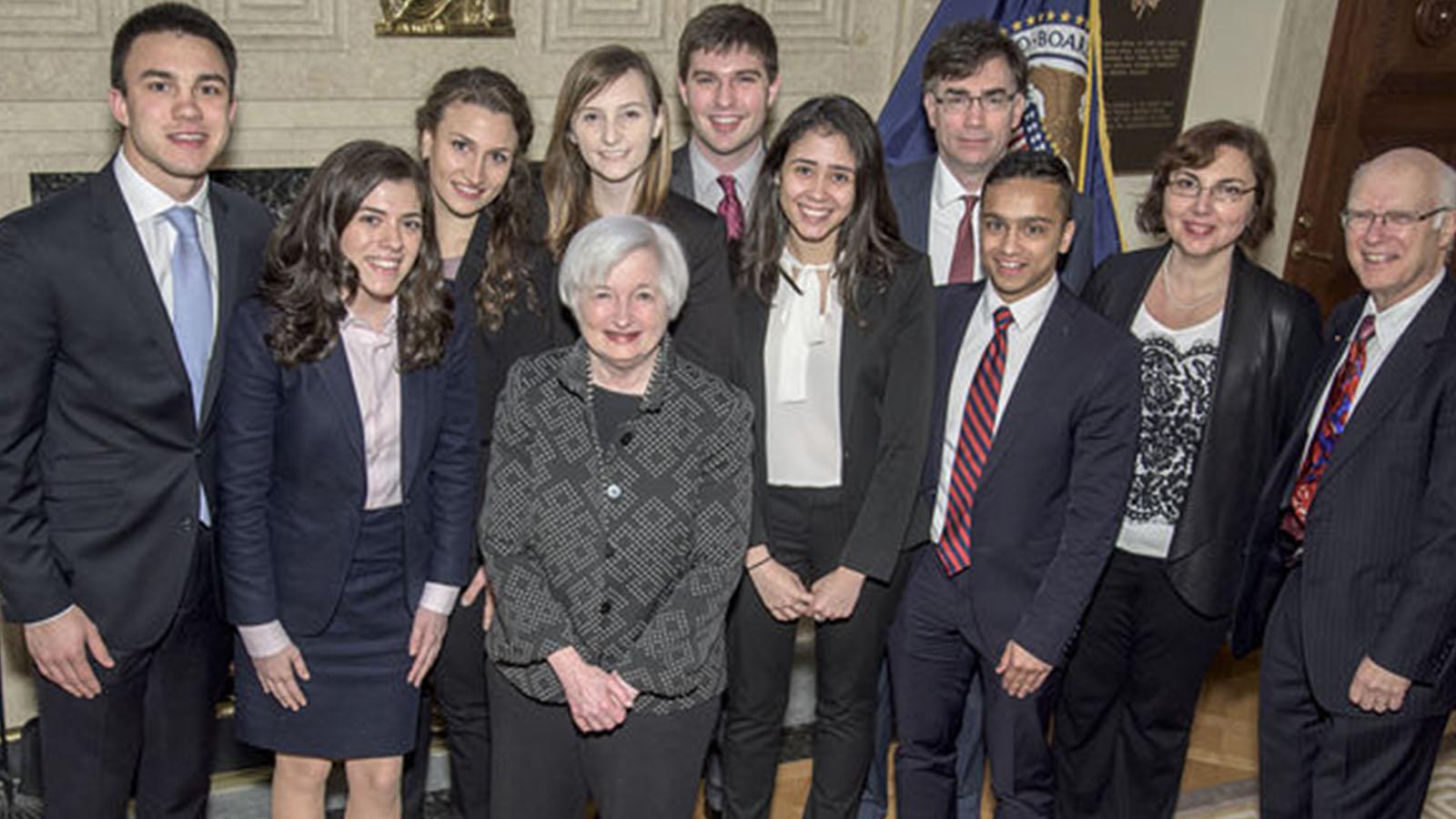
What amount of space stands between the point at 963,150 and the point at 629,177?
0.90m

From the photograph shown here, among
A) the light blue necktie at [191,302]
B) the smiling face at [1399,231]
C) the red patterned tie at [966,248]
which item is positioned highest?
the smiling face at [1399,231]

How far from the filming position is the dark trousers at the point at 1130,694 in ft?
11.1

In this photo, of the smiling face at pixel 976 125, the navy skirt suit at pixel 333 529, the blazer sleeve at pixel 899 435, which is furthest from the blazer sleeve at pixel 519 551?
the smiling face at pixel 976 125

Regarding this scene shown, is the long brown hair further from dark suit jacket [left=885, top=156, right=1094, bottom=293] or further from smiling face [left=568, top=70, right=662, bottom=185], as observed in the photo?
dark suit jacket [left=885, top=156, right=1094, bottom=293]

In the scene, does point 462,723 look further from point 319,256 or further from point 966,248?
point 966,248

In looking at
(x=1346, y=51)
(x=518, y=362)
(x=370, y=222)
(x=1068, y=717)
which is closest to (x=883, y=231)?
(x=518, y=362)

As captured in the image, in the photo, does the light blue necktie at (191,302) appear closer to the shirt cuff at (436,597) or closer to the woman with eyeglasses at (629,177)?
the shirt cuff at (436,597)

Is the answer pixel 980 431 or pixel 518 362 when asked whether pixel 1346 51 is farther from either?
pixel 518 362

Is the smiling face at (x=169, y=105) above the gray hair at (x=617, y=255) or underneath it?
above

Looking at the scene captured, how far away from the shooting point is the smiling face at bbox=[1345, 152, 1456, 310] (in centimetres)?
301

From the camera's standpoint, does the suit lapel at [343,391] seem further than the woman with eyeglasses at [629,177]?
No

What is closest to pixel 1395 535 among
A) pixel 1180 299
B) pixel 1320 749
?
pixel 1320 749

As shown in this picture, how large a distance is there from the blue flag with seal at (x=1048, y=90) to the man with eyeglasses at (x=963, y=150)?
2.01ft

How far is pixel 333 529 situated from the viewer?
2852 millimetres
